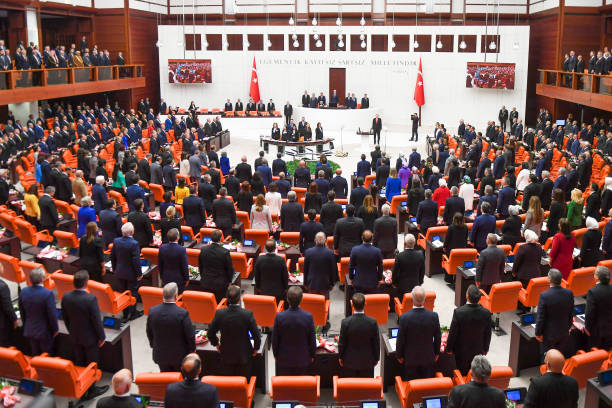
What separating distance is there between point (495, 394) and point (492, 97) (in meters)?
27.5

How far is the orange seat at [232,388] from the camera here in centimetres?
545

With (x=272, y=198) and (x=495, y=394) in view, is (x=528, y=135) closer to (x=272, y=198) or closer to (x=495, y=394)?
(x=272, y=198)

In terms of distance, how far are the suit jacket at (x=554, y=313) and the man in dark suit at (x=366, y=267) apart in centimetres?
230

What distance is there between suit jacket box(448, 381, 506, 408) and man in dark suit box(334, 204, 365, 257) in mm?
4661

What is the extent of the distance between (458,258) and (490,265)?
48.6 inches

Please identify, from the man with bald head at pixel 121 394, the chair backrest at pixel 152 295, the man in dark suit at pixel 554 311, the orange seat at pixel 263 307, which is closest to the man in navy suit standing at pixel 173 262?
the chair backrest at pixel 152 295

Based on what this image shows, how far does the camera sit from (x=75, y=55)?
77.8 feet

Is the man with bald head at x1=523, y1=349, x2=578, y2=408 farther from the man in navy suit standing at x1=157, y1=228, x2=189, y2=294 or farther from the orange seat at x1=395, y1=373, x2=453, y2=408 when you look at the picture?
the man in navy suit standing at x1=157, y1=228, x2=189, y2=294

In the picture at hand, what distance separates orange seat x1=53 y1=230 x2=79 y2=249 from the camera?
32.4 feet

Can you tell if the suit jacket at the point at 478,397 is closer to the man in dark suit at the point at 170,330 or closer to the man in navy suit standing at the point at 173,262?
the man in dark suit at the point at 170,330

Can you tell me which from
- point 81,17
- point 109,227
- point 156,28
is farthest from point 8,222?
point 156,28

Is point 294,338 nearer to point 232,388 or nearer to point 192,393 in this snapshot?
point 232,388

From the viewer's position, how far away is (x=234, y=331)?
617cm

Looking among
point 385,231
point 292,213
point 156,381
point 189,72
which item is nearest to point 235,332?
point 156,381
